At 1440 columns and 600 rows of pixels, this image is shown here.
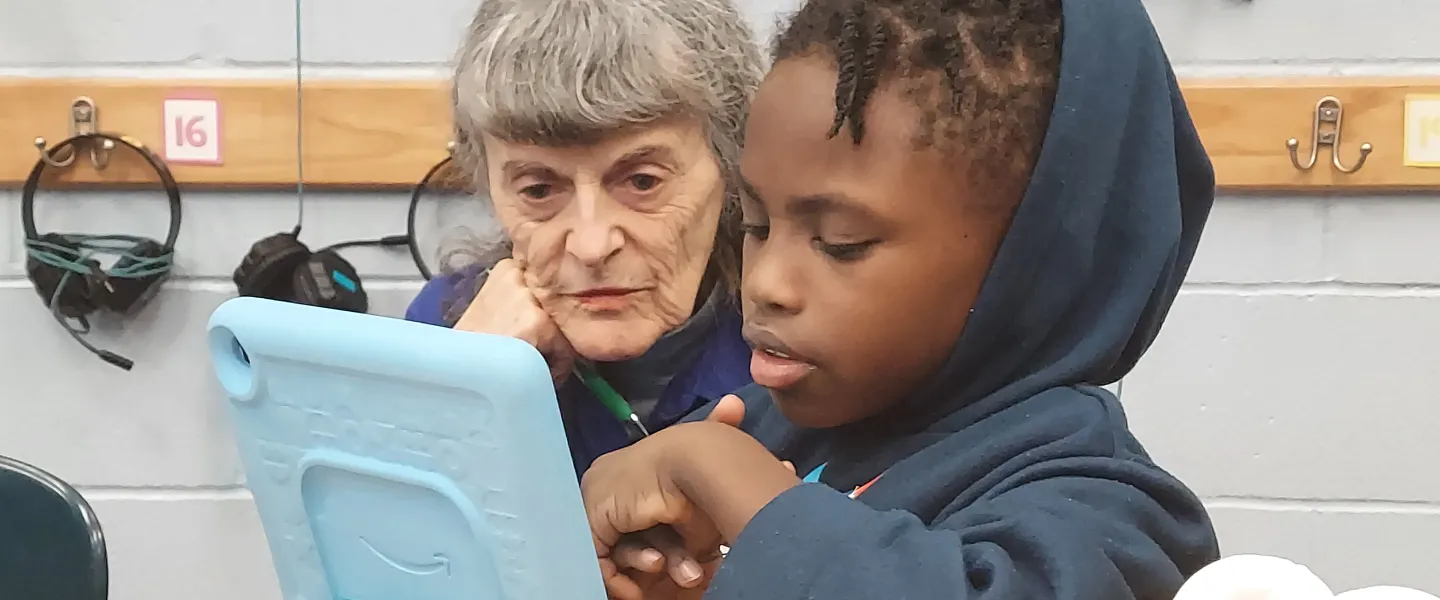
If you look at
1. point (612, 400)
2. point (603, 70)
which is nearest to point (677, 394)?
point (612, 400)

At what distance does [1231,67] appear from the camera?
1307 millimetres

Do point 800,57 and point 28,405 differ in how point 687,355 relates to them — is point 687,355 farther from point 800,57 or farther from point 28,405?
point 28,405

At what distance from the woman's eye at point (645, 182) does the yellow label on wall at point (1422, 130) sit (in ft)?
2.62

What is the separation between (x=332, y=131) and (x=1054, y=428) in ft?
3.30

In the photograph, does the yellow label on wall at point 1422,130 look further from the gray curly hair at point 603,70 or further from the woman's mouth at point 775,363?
the woman's mouth at point 775,363

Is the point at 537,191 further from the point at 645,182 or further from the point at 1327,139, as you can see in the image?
the point at 1327,139

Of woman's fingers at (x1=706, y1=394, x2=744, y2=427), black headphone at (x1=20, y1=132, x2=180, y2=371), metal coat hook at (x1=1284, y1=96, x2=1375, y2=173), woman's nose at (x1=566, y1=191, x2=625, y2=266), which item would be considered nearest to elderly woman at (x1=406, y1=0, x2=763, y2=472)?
woman's nose at (x1=566, y1=191, x2=625, y2=266)

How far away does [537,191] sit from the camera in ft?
3.37

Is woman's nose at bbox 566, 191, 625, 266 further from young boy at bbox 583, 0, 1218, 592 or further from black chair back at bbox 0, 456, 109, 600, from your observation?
black chair back at bbox 0, 456, 109, 600

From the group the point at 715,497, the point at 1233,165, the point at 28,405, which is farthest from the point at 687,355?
the point at 28,405

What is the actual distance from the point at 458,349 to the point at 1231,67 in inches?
40.9

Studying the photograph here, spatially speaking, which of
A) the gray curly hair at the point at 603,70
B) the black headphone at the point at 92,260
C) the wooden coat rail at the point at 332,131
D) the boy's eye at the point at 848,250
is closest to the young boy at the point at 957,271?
the boy's eye at the point at 848,250

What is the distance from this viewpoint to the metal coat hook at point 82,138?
1.40m

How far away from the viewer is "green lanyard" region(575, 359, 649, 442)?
1.09m
